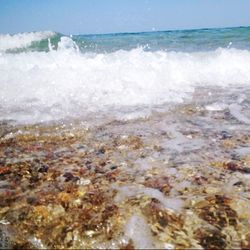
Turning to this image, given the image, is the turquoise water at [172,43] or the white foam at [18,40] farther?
the white foam at [18,40]

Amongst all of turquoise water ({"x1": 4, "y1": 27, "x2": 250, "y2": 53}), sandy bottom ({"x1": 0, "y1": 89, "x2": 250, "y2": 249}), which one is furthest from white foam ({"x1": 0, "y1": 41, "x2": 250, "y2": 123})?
turquoise water ({"x1": 4, "y1": 27, "x2": 250, "y2": 53})

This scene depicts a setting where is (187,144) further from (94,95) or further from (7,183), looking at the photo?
(94,95)

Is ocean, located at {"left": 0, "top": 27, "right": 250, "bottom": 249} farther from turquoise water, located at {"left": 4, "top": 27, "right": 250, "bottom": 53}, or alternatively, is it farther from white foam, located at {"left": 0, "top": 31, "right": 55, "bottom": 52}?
white foam, located at {"left": 0, "top": 31, "right": 55, "bottom": 52}

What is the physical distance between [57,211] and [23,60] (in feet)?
21.5

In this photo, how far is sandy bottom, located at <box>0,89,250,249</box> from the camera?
1.89 metres

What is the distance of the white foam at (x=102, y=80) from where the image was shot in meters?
4.80

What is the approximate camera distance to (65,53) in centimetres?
809

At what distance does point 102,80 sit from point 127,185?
3907 millimetres

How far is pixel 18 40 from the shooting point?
2330 cm

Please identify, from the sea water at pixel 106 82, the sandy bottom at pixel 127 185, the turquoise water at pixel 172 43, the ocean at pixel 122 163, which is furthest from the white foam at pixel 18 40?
the sandy bottom at pixel 127 185

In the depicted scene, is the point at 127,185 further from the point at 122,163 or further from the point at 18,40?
the point at 18,40

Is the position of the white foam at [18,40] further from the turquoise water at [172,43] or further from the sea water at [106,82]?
the sea water at [106,82]

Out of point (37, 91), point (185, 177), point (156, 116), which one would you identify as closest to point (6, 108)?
point (37, 91)

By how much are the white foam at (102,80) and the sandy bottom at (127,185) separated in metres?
0.89
